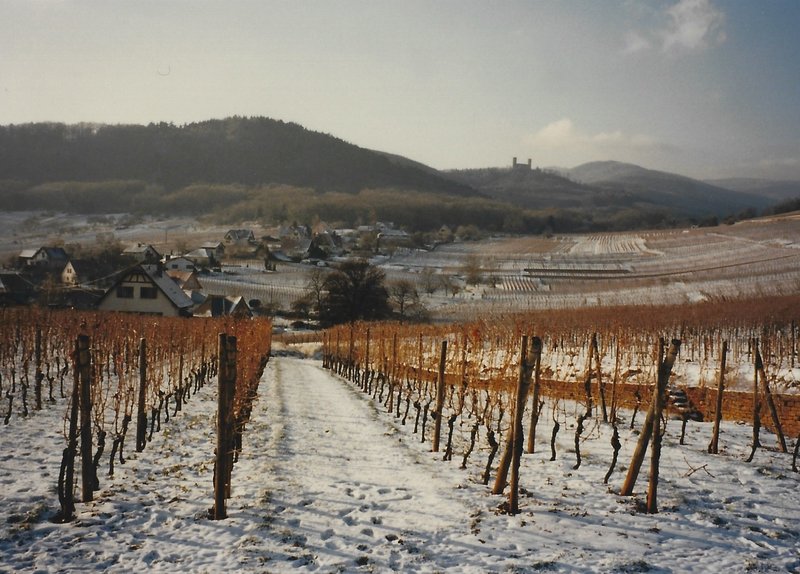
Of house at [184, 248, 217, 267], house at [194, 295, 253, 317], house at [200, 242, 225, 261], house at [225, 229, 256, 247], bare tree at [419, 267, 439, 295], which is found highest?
house at [225, 229, 256, 247]

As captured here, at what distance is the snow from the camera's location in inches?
212

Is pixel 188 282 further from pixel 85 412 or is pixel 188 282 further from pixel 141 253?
pixel 85 412

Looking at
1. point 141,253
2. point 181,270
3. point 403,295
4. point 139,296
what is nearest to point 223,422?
point 139,296

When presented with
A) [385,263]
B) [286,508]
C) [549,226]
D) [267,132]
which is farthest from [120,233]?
[286,508]

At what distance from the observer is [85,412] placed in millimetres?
6352

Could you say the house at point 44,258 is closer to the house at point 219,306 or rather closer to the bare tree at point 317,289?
the house at point 219,306

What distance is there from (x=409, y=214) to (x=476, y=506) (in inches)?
4576

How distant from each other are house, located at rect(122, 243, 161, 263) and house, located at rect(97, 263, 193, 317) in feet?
78.9

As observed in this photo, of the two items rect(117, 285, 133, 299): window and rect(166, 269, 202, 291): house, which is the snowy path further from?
rect(166, 269, 202, 291): house

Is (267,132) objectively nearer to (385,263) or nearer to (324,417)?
(385,263)

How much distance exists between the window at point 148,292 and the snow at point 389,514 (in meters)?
33.2

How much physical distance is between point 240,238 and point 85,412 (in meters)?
93.1

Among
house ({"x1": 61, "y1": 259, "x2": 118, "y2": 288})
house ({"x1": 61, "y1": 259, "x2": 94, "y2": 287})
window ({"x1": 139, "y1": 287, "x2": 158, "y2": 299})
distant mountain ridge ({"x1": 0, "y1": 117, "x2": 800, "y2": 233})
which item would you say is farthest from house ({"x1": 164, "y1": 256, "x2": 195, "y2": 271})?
distant mountain ridge ({"x1": 0, "y1": 117, "x2": 800, "y2": 233})

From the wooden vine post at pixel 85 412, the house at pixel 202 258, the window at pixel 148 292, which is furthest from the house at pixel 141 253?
the wooden vine post at pixel 85 412
